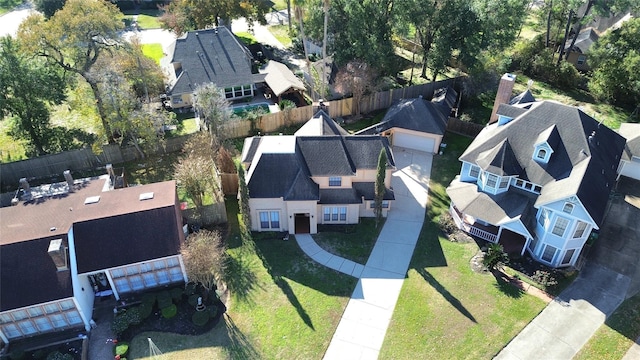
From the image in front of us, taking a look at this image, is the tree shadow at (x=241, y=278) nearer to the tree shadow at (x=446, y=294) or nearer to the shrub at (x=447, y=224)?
the tree shadow at (x=446, y=294)

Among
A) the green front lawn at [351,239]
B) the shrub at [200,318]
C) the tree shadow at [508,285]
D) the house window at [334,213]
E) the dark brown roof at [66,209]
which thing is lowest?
the shrub at [200,318]

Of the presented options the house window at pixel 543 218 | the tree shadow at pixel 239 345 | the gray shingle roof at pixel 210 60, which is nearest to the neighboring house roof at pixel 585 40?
the house window at pixel 543 218

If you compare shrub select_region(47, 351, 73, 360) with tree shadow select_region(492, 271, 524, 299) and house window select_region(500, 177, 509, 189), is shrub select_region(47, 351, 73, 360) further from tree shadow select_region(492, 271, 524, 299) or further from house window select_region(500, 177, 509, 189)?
house window select_region(500, 177, 509, 189)

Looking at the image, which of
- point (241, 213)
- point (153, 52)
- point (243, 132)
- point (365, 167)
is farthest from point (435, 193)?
point (153, 52)

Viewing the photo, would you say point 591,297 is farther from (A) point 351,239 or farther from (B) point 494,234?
(A) point 351,239

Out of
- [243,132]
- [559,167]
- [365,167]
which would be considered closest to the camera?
[559,167]

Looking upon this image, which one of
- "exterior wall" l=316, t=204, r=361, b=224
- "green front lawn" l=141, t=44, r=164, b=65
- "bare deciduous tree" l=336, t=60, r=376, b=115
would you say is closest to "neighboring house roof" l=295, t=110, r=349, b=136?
"exterior wall" l=316, t=204, r=361, b=224

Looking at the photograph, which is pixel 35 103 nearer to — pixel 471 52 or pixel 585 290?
pixel 471 52
